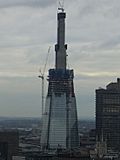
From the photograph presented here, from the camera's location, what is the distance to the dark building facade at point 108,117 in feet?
611

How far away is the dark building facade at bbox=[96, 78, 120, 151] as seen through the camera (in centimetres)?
18638

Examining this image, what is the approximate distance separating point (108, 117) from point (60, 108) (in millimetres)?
15039

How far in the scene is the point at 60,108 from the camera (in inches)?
7279

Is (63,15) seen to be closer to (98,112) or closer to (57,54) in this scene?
(57,54)

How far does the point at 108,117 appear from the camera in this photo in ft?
618

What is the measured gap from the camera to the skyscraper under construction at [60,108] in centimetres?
18388

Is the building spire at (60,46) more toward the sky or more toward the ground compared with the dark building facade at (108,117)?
more toward the sky

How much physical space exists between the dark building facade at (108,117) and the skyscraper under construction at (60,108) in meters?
7.83

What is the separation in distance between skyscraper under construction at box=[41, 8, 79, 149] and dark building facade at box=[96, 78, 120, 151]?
783 cm

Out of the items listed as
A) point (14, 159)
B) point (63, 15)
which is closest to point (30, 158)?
point (14, 159)

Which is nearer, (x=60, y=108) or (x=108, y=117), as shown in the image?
(x=60, y=108)

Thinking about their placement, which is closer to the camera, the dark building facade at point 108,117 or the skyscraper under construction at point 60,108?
the skyscraper under construction at point 60,108

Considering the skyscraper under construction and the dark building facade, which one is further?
the dark building facade

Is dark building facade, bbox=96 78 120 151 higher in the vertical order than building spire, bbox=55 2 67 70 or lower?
lower
